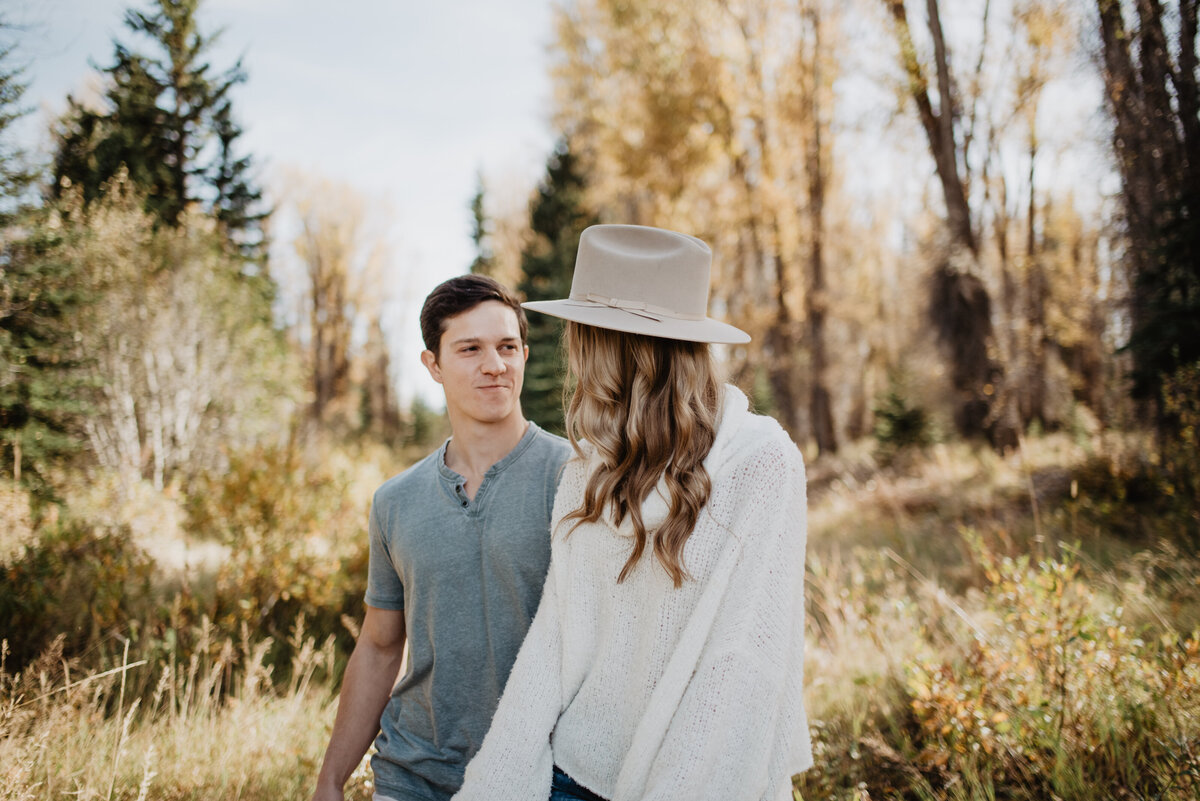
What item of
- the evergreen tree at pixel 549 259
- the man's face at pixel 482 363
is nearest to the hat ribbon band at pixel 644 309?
the man's face at pixel 482 363

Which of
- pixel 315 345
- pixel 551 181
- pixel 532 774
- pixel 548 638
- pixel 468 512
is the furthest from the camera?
pixel 315 345

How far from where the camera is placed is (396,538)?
2.10 metres

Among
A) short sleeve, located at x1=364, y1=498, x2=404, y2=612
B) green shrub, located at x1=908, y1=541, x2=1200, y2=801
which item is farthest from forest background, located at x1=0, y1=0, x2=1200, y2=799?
short sleeve, located at x1=364, y1=498, x2=404, y2=612

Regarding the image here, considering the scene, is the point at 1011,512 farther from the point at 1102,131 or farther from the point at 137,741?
the point at 137,741

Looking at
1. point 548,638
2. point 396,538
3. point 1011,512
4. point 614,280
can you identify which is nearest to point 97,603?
point 396,538

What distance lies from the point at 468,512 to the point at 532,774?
2.71 feet

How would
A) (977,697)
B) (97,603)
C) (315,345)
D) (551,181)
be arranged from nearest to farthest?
(977,697)
(97,603)
(551,181)
(315,345)

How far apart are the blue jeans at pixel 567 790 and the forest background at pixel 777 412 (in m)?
1.41

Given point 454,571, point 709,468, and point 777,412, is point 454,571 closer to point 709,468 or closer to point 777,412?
point 709,468

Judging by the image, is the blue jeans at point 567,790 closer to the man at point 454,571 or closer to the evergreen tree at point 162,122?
the man at point 454,571

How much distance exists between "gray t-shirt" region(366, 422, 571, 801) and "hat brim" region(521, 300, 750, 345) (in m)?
0.72

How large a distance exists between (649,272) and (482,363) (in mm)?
826

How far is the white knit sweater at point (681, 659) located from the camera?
1.25 meters

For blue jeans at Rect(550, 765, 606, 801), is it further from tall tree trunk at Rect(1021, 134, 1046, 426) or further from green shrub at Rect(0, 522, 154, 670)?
tall tree trunk at Rect(1021, 134, 1046, 426)
